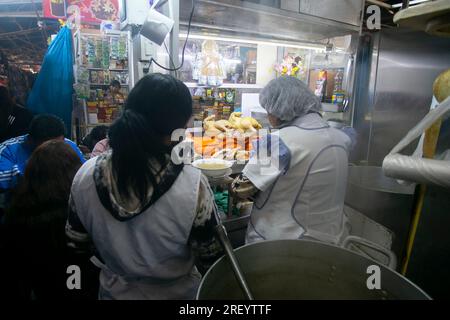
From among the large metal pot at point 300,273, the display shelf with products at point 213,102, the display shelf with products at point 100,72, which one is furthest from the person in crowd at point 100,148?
the large metal pot at point 300,273

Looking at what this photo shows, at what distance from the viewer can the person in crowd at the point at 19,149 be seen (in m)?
2.13

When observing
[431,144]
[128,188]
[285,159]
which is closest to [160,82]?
[128,188]

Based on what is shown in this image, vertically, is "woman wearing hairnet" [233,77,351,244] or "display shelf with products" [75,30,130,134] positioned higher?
"display shelf with products" [75,30,130,134]

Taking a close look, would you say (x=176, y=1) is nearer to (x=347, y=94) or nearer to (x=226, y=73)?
(x=226, y=73)

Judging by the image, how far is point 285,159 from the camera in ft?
5.00

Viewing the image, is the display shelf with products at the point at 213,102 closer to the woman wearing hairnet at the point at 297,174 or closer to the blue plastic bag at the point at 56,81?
the blue plastic bag at the point at 56,81

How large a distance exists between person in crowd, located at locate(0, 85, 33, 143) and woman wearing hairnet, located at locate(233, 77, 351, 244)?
2.38m

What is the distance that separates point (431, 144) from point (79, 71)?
2988 mm

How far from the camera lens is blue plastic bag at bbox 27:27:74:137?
2.75 metres

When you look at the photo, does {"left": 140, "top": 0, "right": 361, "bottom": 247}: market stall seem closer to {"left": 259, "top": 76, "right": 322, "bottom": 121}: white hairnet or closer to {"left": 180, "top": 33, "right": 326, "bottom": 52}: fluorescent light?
{"left": 180, "top": 33, "right": 326, "bottom": 52}: fluorescent light

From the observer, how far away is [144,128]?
932 millimetres

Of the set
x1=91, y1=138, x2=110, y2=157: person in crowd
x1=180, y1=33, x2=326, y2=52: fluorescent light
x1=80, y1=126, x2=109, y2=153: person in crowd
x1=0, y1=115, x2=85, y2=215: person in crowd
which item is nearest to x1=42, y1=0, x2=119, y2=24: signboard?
x1=180, y1=33, x2=326, y2=52: fluorescent light

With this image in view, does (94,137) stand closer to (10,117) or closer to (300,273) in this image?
(10,117)

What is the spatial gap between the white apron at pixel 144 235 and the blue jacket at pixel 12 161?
3.85 ft
